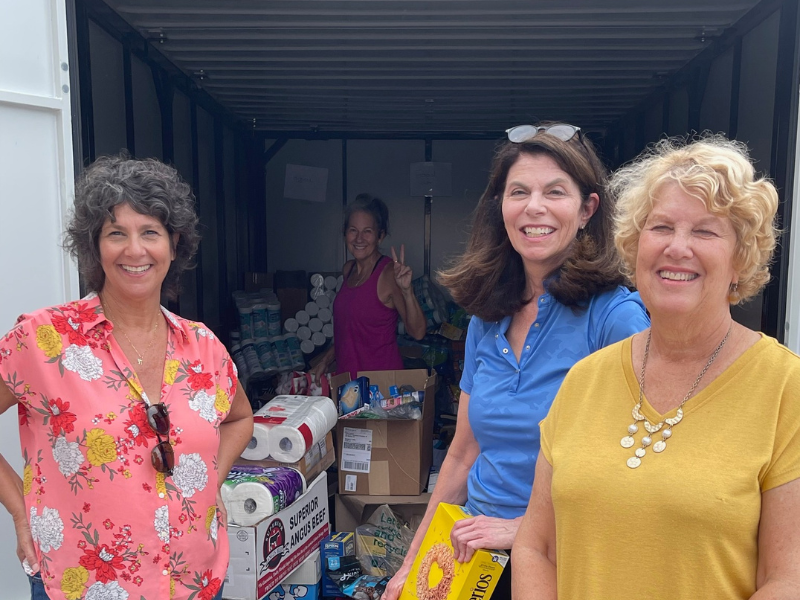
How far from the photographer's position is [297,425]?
3158 mm

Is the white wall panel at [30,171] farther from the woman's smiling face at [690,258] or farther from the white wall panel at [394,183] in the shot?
the white wall panel at [394,183]

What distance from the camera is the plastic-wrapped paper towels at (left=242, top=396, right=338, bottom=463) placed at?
311 centimetres

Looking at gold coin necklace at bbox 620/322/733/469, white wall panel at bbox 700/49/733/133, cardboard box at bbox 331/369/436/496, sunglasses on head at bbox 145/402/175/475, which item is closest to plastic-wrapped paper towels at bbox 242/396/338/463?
cardboard box at bbox 331/369/436/496

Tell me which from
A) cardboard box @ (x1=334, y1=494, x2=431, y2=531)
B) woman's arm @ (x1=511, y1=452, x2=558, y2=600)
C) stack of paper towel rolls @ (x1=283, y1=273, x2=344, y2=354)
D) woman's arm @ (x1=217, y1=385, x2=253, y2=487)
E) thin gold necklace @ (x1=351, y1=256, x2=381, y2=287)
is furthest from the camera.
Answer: stack of paper towel rolls @ (x1=283, y1=273, x2=344, y2=354)

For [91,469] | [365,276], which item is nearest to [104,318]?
[91,469]

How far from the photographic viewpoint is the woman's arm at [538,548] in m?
1.32

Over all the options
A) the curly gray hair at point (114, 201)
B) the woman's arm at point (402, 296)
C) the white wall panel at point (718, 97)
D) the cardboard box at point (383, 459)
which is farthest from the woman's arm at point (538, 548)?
the white wall panel at point (718, 97)

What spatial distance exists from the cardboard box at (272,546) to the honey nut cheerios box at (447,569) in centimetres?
118

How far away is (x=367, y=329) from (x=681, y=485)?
348cm

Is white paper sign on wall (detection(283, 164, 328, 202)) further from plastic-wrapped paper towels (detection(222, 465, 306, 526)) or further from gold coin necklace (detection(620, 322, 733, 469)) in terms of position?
gold coin necklace (detection(620, 322, 733, 469))

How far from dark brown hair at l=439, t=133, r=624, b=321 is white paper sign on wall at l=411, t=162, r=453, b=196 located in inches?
219

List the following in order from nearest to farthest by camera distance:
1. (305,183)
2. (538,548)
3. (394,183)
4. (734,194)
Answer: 1. (734,194)
2. (538,548)
3. (305,183)
4. (394,183)

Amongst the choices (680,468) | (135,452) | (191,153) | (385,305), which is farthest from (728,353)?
(191,153)

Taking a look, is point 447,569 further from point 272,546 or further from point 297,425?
point 297,425
